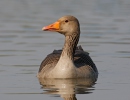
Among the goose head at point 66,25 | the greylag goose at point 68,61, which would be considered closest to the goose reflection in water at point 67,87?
the greylag goose at point 68,61

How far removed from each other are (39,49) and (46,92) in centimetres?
648

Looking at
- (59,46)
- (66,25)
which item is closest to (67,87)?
(66,25)

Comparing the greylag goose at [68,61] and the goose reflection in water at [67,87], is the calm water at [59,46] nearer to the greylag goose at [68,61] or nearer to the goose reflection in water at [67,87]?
the goose reflection in water at [67,87]

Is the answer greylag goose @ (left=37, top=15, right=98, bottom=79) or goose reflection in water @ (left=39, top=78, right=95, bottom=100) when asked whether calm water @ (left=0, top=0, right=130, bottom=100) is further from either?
greylag goose @ (left=37, top=15, right=98, bottom=79)

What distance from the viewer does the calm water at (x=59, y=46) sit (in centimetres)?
1678

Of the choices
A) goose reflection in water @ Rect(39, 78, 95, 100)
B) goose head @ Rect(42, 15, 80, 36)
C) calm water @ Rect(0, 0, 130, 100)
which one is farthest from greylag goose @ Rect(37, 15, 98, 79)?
calm water @ Rect(0, 0, 130, 100)

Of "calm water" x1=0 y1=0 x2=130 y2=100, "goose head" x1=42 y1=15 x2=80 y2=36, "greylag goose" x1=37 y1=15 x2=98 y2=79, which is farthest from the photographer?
"goose head" x1=42 y1=15 x2=80 y2=36

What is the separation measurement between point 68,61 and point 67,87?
1668 millimetres

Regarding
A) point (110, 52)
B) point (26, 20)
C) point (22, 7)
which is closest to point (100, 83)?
point (110, 52)

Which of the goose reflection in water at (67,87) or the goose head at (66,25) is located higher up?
the goose head at (66,25)

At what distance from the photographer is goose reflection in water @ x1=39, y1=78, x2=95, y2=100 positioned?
16.5 m

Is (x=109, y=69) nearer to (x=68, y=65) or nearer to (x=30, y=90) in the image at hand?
(x=68, y=65)

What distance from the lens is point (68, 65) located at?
18.9m

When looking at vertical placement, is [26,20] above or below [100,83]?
above
